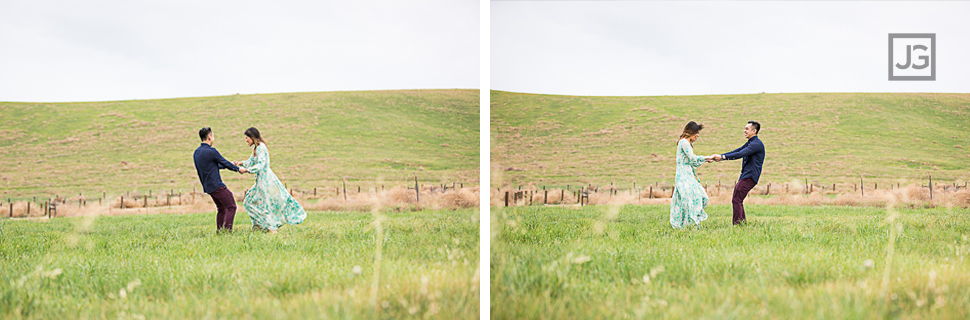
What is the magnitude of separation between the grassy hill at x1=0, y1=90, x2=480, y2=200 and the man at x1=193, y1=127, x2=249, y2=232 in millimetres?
9255

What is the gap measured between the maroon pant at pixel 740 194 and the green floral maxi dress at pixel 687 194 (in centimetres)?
42

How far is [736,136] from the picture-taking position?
16.6 metres

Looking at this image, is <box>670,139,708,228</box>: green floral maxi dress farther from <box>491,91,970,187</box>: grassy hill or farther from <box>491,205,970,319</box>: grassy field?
<box>491,91,970,187</box>: grassy hill

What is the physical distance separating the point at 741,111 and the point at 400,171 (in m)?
14.6

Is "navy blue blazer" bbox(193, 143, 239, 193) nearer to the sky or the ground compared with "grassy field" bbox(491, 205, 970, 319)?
nearer to the sky

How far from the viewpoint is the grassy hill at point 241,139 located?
14.0 m

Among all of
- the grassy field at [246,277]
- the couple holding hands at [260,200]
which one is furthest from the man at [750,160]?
the couple holding hands at [260,200]

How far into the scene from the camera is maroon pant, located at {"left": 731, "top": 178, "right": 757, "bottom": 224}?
14.7 feet

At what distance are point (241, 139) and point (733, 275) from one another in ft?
58.6

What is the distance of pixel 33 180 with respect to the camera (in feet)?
43.4

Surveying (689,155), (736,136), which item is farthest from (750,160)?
(736,136)

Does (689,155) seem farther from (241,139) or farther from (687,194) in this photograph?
(241,139)

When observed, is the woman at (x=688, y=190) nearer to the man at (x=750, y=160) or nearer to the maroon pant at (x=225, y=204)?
the man at (x=750, y=160)

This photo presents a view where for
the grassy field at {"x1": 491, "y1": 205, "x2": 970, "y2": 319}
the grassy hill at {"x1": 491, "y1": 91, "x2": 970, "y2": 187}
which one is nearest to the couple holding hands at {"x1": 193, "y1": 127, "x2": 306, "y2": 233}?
the grassy field at {"x1": 491, "y1": 205, "x2": 970, "y2": 319}
